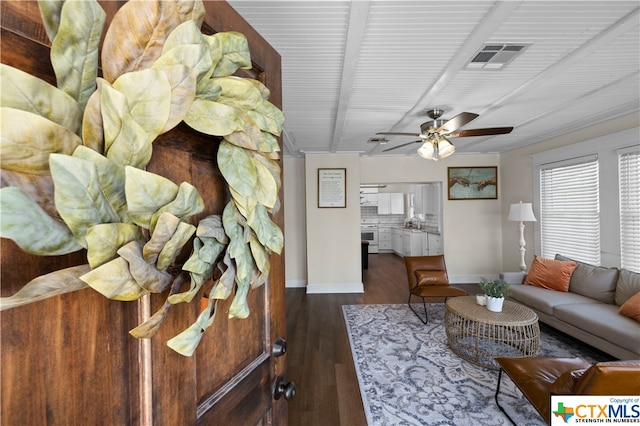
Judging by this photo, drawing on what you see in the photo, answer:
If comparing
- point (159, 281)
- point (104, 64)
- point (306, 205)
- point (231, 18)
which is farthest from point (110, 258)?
point (306, 205)

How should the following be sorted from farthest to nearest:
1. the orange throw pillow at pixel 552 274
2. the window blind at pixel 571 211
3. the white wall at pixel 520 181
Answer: the white wall at pixel 520 181 < the window blind at pixel 571 211 < the orange throw pillow at pixel 552 274

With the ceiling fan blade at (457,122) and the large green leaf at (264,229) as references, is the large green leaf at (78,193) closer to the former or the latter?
the large green leaf at (264,229)

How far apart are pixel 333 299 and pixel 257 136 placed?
4155 mm

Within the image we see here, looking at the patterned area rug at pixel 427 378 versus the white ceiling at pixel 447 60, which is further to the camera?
the patterned area rug at pixel 427 378

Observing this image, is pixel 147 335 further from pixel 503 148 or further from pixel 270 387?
pixel 503 148

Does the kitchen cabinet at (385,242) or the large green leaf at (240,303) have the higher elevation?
the large green leaf at (240,303)

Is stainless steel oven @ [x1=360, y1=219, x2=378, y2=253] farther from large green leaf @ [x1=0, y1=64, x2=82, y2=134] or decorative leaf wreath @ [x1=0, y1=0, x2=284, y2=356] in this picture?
large green leaf @ [x1=0, y1=64, x2=82, y2=134]

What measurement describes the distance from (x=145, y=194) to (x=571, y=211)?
192 inches

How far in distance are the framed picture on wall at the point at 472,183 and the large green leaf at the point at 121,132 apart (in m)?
5.49

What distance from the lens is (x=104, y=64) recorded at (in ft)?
1.25

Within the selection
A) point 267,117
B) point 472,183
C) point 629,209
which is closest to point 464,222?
point 472,183

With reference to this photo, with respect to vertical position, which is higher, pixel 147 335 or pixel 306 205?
pixel 306 205

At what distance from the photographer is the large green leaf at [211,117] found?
47 cm

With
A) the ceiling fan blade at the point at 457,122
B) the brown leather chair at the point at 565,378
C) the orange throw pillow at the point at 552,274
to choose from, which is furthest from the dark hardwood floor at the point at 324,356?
the ceiling fan blade at the point at 457,122
